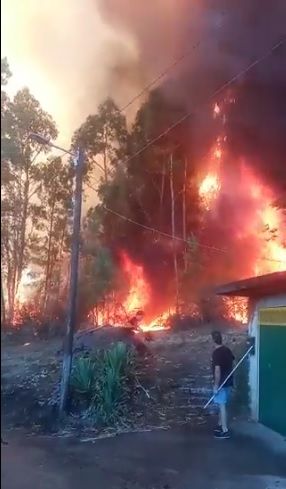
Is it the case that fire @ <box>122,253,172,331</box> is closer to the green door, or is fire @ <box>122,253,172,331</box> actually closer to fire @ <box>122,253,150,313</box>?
fire @ <box>122,253,150,313</box>

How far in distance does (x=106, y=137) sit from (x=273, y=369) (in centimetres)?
1023

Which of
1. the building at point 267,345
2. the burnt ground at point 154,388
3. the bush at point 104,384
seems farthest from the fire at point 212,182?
the bush at point 104,384

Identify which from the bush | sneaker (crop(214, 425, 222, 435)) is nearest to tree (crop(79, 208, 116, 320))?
the bush

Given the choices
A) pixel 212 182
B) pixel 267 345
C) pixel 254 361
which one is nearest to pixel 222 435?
pixel 267 345

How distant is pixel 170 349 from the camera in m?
14.5

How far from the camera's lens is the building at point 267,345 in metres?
9.32

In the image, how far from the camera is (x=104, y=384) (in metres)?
10.6

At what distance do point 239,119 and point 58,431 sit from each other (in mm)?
11375

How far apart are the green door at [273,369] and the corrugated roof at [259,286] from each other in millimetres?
313

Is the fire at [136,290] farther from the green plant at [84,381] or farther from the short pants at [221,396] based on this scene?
the short pants at [221,396]

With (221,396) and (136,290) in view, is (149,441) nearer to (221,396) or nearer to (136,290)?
(221,396)

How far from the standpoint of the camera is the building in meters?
9.32

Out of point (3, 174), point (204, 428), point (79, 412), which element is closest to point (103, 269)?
point (79, 412)

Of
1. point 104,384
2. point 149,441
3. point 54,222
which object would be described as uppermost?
point 54,222
